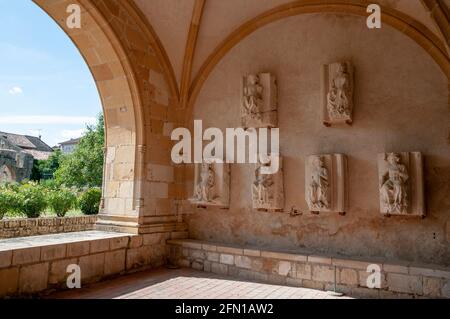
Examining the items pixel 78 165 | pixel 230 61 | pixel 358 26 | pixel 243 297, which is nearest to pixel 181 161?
pixel 230 61

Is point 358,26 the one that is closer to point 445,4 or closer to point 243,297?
point 445,4

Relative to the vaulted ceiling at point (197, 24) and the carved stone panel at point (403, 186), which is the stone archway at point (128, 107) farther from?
the carved stone panel at point (403, 186)

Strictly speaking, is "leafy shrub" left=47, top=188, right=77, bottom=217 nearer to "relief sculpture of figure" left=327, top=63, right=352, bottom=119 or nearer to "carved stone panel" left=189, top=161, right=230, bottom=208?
"carved stone panel" left=189, top=161, right=230, bottom=208

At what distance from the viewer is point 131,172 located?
495 cm

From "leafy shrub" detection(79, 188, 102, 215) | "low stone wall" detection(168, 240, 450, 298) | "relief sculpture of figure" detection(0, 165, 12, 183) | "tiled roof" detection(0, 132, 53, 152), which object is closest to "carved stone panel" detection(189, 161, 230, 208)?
"low stone wall" detection(168, 240, 450, 298)

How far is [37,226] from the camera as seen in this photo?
296 inches

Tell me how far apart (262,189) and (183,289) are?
5.51ft

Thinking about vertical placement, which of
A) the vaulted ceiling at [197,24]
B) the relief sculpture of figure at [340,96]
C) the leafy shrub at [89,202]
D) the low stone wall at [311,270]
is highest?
the vaulted ceiling at [197,24]

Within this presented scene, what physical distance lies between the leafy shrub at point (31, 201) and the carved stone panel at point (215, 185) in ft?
21.7

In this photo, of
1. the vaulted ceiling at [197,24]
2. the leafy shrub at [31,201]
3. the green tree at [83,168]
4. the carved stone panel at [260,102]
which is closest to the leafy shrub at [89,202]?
the leafy shrub at [31,201]

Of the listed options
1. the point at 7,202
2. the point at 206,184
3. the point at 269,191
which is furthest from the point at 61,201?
the point at 269,191

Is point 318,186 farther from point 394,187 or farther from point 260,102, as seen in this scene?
point 260,102

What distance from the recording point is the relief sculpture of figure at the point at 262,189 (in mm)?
4621

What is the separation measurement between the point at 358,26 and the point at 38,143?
35.6 meters
